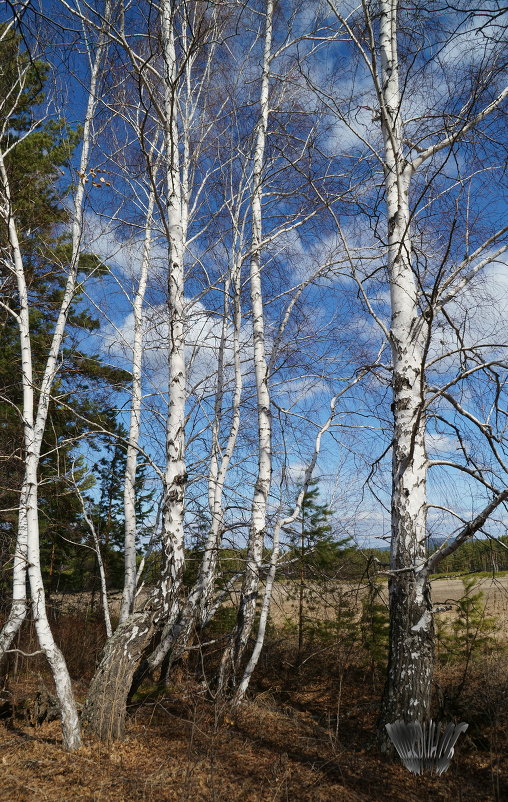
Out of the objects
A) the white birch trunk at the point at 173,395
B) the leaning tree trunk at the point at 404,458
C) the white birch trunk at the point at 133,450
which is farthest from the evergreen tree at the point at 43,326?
the leaning tree trunk at the point at 404,458

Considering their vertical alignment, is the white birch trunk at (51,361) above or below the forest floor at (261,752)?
above

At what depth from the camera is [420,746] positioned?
12.6ft

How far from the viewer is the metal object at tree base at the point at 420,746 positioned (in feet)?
12.7

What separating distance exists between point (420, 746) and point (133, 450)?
17.7 feet

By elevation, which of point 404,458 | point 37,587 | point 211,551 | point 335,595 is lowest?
point 335,595

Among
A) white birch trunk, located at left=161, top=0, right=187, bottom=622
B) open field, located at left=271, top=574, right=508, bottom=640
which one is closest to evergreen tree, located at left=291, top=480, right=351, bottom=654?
open field, located at left=271, top=574, right=508, bottom=640

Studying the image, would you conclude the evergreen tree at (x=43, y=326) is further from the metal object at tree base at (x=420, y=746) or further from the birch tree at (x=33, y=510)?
the metal object at tree base at (x=420, y=746)

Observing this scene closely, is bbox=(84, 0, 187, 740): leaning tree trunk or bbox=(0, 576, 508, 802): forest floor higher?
bbox=(84, 0, 187, 740): leaning tree trunk

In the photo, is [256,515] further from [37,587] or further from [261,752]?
[37,587]

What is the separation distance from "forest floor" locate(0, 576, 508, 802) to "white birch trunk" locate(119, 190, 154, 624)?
4.22 ft

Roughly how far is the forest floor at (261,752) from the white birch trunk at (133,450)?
1286 millimetres

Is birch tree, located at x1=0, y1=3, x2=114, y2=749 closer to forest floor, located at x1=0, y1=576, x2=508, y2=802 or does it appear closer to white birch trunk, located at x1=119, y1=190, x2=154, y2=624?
forest floor, located at x1=0, y1=576, x2=508, y2=802

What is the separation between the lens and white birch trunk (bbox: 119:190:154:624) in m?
7.13

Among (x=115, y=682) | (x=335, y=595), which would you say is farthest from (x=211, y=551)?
(x=335, y=595)
